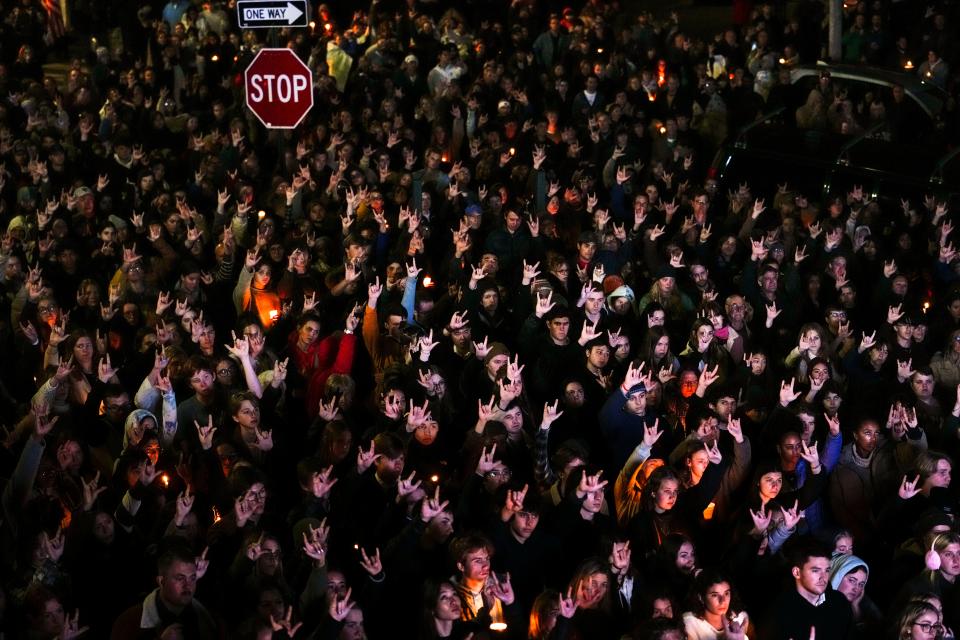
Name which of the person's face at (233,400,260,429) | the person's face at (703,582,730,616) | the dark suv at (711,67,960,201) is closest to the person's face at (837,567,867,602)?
the person's face at (703,582,730,616)

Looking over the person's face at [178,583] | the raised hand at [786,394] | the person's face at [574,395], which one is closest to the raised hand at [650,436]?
the person's face at [574,395]

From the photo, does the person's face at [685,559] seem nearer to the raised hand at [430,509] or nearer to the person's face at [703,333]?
the raised hand at [430,509]

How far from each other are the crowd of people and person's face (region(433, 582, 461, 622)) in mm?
18

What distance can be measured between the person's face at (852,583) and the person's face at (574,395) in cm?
242

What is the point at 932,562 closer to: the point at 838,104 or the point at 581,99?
the point at 838,104

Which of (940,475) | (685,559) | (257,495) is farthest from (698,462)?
(257,495)

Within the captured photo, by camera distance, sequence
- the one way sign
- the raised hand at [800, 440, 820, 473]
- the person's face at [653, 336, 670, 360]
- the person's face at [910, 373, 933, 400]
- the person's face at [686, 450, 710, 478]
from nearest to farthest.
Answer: the person's face at [686, 450, 710, 478], the raised hand at [800, 440, 820, 473], the person's face at [910, 373, 933, 400], the person's face at [653, 336, 670, 360], the one way sign

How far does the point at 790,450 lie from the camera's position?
7828 millimetres

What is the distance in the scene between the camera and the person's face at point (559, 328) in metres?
9.42

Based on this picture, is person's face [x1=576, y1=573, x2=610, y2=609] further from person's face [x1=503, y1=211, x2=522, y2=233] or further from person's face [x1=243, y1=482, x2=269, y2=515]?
person's face [x1=503, y1=211, x2=522, y2=233]

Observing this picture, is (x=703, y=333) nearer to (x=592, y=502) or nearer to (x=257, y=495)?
(x=592, y=502)

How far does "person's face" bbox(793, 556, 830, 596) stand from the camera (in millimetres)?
6305

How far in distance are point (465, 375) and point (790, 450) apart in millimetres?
2410

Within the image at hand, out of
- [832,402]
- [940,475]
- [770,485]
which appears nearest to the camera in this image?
[770,485]
